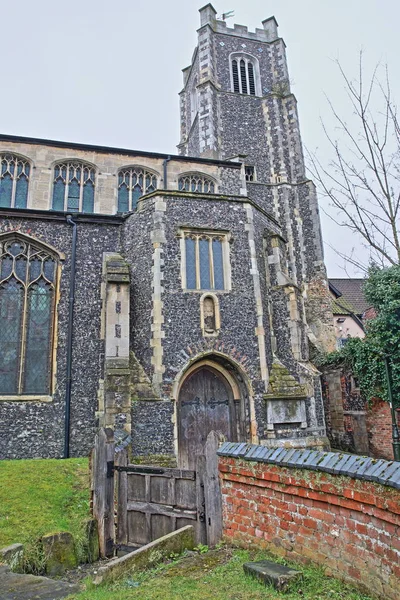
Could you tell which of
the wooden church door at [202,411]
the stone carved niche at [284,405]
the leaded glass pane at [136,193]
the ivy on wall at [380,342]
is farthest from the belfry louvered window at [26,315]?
the ivy on wall at [380,342]

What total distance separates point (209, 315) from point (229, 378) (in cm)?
203

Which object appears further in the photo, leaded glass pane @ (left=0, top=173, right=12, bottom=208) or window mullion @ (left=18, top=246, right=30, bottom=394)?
leaded glass pane @ (left=0, top=173, right=12, bottom=208)

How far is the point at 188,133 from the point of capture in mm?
30453

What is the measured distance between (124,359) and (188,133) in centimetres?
2249

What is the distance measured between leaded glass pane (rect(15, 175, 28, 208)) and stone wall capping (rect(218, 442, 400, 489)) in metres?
15.6

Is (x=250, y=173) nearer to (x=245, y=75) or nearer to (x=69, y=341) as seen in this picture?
(x=245, y=75)

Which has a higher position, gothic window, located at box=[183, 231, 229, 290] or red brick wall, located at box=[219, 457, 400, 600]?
gothic window, located at box=[183, 231, 229, 290]

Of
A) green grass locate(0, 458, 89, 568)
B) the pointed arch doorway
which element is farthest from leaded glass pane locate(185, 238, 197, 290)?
green grass locate(0, 458, 89, 568)

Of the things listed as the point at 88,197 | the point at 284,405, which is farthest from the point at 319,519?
the point at 88,197

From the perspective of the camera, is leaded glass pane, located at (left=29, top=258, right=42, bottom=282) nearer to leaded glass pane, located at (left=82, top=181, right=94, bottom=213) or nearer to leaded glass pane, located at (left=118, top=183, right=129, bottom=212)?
leaded glass pane, located at (left=82, top=181, right=94, bottom=213)

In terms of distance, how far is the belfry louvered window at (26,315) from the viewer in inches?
520

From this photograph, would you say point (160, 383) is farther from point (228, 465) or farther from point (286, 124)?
point (286, 124)

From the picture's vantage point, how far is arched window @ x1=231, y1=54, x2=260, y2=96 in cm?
2727

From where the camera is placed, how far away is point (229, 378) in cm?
1343
